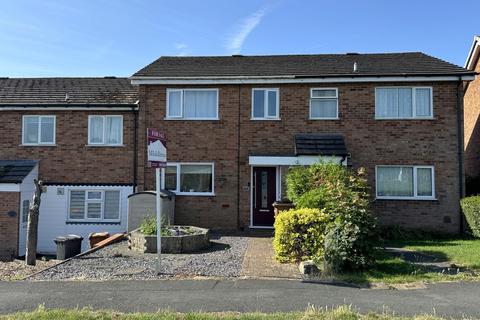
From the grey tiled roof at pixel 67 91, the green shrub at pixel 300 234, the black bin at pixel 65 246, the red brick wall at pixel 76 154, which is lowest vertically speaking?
the black bin at pixel 65 246

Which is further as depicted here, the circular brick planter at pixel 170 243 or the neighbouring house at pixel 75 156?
the neighbouring house at pixel 75 156

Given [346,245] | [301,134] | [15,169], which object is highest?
[301,134]

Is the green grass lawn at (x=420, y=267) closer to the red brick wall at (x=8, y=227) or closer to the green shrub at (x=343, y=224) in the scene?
the green shrub at (x=343, y=224)

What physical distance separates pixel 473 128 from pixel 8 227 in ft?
61.1

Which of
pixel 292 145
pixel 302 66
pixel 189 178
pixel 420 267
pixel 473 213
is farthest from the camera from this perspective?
pixel 302 66

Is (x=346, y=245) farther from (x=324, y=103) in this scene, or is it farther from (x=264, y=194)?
(x=324, y=103)

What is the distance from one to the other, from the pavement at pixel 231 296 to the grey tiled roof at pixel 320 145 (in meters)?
7.29

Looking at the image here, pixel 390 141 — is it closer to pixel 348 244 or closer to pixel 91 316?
pixel 348 244

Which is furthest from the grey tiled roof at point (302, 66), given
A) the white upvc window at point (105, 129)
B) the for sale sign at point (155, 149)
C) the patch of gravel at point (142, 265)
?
the for sale sign at point (155, 149)

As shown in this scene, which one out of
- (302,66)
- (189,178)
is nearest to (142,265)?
(189,178)

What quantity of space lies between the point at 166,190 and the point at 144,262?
589cm

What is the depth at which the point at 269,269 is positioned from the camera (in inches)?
364

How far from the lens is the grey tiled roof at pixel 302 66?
15969 mm

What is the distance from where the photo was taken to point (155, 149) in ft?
29.5
